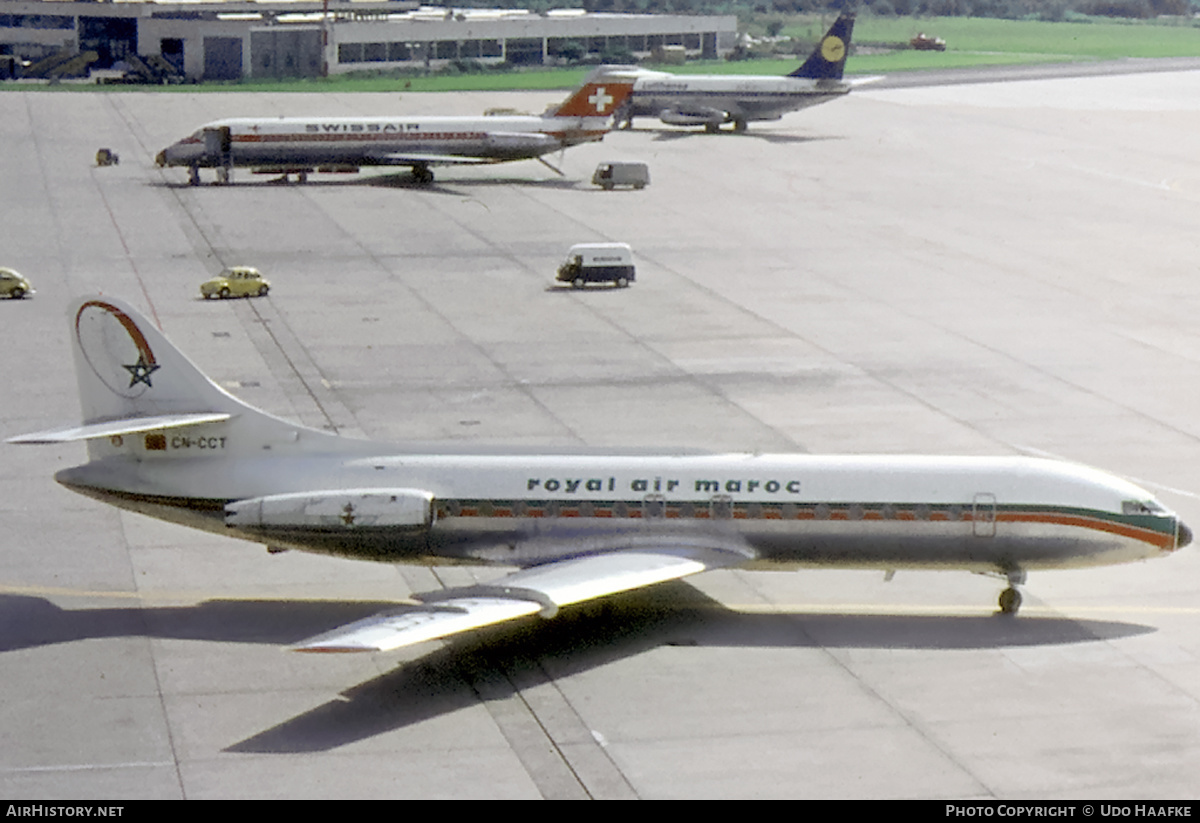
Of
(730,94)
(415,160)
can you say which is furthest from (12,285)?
(730,94)

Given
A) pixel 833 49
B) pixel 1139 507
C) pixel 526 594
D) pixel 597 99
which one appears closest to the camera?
pixel 526 594

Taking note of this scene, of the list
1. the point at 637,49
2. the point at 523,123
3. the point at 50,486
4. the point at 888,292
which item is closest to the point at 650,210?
the point at 523,123

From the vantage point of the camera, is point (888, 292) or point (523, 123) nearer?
point (888, 292)

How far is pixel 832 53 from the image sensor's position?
115 meters

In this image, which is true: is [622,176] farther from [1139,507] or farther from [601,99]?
[1139,507]

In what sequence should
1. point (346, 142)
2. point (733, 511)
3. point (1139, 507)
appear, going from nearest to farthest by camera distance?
point (733, 511) < point (1139, 507) < point (346, 142)

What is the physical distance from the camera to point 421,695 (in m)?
29.2

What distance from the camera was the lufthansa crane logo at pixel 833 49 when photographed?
4469 inches

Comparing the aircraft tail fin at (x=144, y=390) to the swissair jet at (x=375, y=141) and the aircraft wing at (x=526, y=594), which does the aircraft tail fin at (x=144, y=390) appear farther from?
the swissair jet at (x=375, y=141)

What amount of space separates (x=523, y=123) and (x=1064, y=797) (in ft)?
243

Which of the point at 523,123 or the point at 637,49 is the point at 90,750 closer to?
the point at 523,123

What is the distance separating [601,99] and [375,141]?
1265 cm

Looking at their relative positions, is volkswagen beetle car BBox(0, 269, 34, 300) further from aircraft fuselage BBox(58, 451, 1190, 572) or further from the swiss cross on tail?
the swiss cross on tail

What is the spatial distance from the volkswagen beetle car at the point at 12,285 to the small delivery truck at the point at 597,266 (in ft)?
65.6
